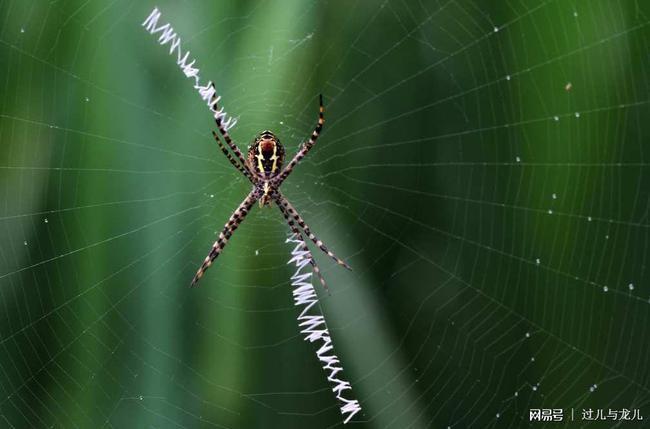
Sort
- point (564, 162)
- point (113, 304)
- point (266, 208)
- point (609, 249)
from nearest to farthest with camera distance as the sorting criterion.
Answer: point (113, 304) < point (564, 162) < point (609, 249) < point (266, 208)

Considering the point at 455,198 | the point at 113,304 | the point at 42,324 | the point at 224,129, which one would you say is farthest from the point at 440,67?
the point at 42,324

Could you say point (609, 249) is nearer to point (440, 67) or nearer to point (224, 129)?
point (440, 67)

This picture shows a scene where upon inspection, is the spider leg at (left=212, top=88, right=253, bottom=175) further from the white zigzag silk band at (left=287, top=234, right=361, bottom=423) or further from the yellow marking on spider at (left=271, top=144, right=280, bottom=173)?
the white zigzag silk band at (left=287, top=234, right=361, bottom=423)

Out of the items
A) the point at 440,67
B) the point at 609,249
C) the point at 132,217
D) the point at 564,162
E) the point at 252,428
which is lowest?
the point at 252,428

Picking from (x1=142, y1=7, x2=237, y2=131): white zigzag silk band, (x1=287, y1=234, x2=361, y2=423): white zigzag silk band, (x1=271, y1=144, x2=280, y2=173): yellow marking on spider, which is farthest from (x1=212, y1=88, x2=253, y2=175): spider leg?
(x1=287, y1=234, x2=361, y2=423): white zigzag silk band

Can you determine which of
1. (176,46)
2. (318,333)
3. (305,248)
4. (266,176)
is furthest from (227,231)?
(176,46)

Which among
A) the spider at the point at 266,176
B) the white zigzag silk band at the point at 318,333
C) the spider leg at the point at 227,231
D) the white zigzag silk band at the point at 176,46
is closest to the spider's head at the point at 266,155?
the spider at the point at 266,176
